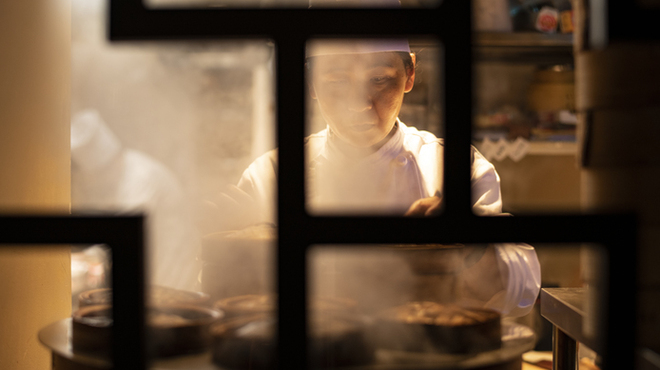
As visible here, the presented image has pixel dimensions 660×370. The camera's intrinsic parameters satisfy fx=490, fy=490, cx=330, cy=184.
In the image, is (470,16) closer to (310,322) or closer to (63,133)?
(310,322)

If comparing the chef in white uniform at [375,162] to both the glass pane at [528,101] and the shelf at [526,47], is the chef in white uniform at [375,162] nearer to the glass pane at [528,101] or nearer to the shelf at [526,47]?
the glass pane at [528,101]

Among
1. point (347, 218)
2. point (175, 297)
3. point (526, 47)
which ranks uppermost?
point (526, 47)

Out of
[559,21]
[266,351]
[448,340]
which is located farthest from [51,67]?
[559,21]

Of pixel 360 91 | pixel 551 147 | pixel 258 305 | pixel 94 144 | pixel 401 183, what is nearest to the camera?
pixel 258 305

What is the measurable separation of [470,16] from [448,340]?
0.39 meters

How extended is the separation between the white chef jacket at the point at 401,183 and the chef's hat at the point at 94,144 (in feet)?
0.89

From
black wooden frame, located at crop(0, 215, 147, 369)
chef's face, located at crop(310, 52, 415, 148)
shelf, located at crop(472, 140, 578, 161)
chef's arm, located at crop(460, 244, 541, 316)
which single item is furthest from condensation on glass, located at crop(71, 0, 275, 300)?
shelf, located at crop(472, 140, 578, 161)

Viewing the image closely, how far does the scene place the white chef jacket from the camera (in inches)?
40.0

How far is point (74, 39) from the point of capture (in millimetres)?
679

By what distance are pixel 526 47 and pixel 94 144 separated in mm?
2081

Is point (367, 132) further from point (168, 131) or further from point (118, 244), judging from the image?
point (118, 244)

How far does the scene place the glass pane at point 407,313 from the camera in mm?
527

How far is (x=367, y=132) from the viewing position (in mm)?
1363

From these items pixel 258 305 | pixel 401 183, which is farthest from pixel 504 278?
pixel 258 305
